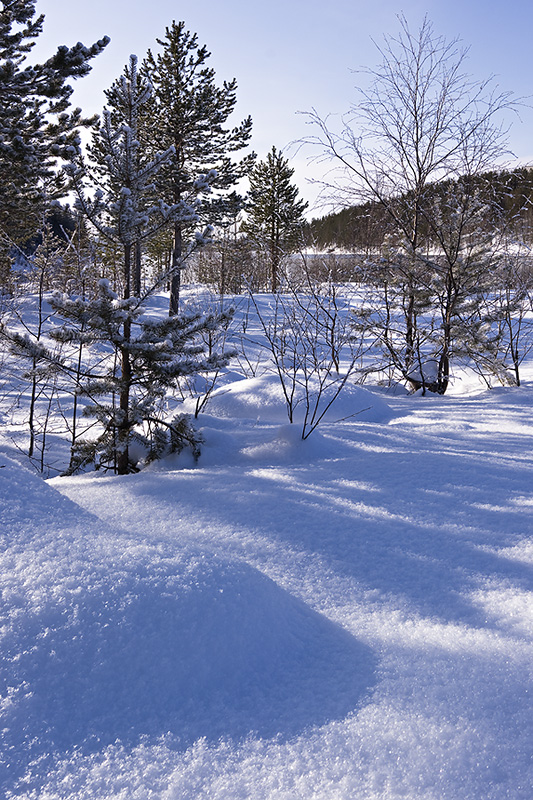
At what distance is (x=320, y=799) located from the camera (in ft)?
2.70

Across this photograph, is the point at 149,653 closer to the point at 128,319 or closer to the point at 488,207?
the point at 128,319

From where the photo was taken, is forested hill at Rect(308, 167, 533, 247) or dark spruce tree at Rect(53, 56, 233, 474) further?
forested hill at Rect(308, 167, 533, 247)

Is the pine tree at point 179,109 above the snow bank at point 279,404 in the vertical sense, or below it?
above

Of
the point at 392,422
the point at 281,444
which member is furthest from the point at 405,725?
the point at 392,422

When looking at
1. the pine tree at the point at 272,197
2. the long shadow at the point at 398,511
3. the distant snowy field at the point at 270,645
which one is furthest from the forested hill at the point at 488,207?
the pine tree at the point at 272,197

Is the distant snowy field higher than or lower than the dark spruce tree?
lower

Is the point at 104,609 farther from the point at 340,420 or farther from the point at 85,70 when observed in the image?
the point at 85,70

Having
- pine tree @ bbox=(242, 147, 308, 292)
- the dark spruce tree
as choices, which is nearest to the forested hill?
the dark spruce tree

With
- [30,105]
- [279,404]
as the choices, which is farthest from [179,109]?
[279,404]

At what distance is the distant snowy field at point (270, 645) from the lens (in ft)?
2.89

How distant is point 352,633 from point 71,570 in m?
0.78

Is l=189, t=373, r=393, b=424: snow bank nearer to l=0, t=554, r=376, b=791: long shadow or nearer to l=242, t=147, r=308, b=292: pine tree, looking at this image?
l=0, t=554, r=376, b=791: long shadow

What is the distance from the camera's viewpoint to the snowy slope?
34.7 inches

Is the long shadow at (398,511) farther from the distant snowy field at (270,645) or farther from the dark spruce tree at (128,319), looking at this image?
the dark spruce tree at (128,319)
